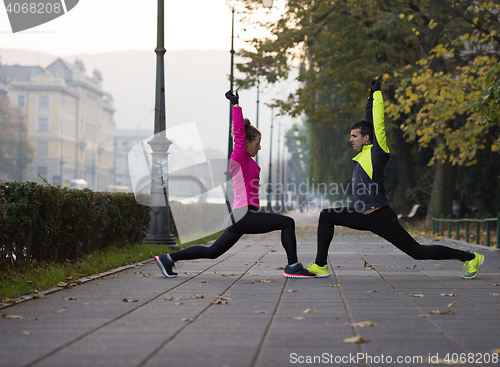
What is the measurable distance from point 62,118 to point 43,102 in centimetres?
371

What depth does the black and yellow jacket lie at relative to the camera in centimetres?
757

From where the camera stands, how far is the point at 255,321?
5254mm

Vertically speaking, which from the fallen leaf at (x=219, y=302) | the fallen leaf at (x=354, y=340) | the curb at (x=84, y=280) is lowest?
the curb at (x=84, y=280)

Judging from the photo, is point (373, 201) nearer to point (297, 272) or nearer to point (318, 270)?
point (318, 270)

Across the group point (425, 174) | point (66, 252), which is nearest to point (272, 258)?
point (66, 252)

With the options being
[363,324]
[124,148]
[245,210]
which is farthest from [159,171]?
[124,148]

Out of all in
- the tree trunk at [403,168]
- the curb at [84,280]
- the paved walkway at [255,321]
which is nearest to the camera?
the paved walkway at [255,321]

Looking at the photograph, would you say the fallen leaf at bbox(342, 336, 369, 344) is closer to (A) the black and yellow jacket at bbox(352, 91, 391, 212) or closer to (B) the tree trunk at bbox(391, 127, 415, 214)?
(A) the black and yellow jacket at bbox(352, 91, 391, 212)

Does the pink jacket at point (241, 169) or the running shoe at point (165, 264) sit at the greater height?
the pink jacket at point (241, 169)

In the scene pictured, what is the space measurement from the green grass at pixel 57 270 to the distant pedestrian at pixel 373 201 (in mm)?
3078

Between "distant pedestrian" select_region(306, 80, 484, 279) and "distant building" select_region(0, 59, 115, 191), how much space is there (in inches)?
3441

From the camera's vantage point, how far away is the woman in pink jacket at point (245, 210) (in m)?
7.48

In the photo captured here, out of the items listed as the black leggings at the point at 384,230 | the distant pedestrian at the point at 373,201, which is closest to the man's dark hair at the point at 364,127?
the distant pedestrian at the point at 373,201

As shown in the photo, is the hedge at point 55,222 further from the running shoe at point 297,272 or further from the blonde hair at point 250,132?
the running shoe at point 297,272
